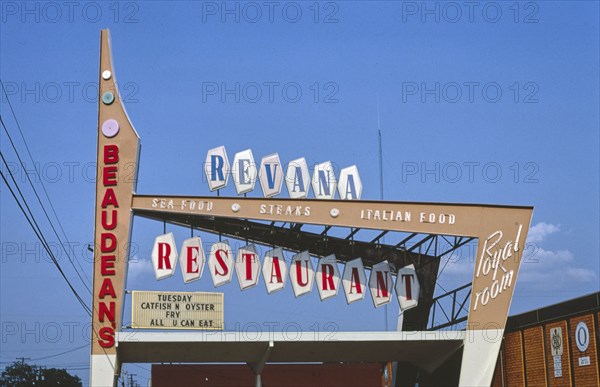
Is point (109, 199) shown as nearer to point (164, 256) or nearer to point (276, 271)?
point (164, 256)

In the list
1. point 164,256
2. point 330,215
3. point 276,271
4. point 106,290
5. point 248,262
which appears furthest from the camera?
point 276,271

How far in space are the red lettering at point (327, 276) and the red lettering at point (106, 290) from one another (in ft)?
28.8

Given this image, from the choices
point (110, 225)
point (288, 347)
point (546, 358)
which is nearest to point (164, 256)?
point (110, 225)

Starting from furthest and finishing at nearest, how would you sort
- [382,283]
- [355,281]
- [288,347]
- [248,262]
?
[288,347] < [382,283] < [355,281] < [248,262]

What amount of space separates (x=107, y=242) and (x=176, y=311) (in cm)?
400

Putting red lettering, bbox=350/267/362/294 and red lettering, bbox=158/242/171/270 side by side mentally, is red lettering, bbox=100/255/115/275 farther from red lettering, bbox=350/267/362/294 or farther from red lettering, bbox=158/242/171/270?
red lettering, bbox=350/267/362/294

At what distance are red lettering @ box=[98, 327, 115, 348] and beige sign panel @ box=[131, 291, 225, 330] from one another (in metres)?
0.97

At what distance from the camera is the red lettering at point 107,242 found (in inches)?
1382

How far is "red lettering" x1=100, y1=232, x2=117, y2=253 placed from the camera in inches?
1382

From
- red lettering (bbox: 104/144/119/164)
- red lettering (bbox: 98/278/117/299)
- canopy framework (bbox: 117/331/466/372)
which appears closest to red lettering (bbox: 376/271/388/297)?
canopy framework (bbox: 117/331/466/372)

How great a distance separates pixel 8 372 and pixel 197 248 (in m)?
109

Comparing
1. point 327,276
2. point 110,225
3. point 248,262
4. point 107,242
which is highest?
point 110,225

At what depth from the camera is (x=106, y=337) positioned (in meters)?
34.6

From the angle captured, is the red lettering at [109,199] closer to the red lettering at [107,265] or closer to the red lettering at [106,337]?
the red lettering at [107,265]
